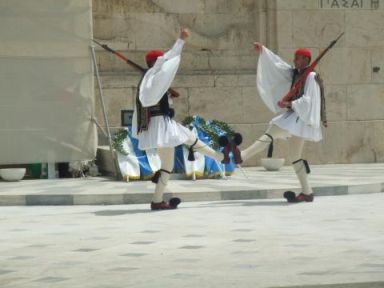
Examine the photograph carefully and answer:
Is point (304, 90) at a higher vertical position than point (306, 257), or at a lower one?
higher

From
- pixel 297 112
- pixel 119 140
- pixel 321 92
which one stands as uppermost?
pixel 321 92

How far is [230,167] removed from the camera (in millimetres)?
16109

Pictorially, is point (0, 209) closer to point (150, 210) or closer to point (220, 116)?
point (150, 210)

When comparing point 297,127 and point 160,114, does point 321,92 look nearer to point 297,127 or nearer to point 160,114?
point 297,127

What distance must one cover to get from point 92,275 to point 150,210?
501 cm

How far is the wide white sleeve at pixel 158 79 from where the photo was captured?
12.0 m

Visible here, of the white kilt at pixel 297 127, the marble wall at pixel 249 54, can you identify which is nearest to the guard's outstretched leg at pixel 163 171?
the white kilt at pixel 297 127

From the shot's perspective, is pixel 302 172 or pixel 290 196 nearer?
pixel 302 172

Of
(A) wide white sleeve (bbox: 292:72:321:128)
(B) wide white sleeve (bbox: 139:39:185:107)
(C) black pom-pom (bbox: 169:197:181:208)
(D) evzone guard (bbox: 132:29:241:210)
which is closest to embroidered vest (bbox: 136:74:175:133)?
(D) evzone guard (bbox: 132:29:241:210)

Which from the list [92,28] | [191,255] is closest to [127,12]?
[92,28]

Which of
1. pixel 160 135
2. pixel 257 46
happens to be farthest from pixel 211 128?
pixel 160 135

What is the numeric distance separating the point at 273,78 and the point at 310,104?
782 millimetres

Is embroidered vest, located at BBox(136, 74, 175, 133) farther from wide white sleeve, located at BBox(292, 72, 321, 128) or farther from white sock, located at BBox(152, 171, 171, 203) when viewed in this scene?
wide white sleeve, located at BBox(292, 72, 321, 128)

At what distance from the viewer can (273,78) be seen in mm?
13227
